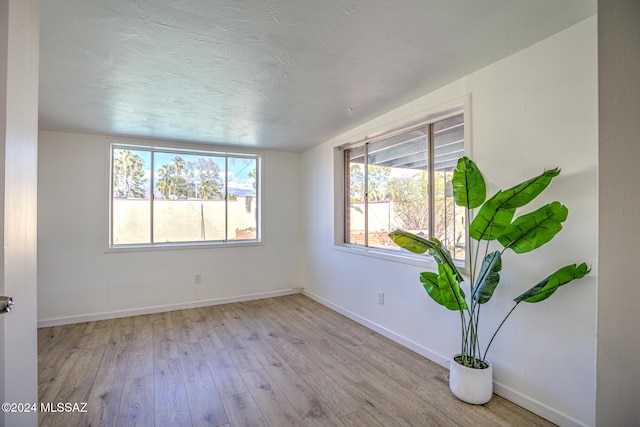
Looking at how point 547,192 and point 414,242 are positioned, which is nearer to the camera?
point 547,192

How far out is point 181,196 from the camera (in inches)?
172

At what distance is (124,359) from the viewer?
9.13ft

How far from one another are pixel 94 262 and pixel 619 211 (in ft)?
16.1

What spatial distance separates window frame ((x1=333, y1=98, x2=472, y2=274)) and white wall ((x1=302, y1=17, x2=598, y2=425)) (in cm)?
6

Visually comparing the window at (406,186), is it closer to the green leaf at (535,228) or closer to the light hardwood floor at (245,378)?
the green leaf at (535,228)

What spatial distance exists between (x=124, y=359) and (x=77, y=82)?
236 centimetres

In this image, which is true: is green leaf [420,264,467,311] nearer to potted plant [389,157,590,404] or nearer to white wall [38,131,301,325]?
potted plant [389,157,590,404]

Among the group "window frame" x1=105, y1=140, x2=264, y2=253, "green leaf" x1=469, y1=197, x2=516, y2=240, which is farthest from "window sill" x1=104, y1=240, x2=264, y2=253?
"green leaf" x1=469, y1=197, x2=516, y2=240

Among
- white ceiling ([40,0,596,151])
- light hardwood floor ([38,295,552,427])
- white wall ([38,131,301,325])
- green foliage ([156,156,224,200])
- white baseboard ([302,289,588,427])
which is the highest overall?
white ceiling ([40,0,596,151])

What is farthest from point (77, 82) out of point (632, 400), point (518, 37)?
point (632, 400)

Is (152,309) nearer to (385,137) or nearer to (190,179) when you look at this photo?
(190,179)

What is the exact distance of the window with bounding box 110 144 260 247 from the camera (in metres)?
4.08

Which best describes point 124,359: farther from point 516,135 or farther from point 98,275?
point 516,135

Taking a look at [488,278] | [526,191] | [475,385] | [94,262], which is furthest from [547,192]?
[94,262]
